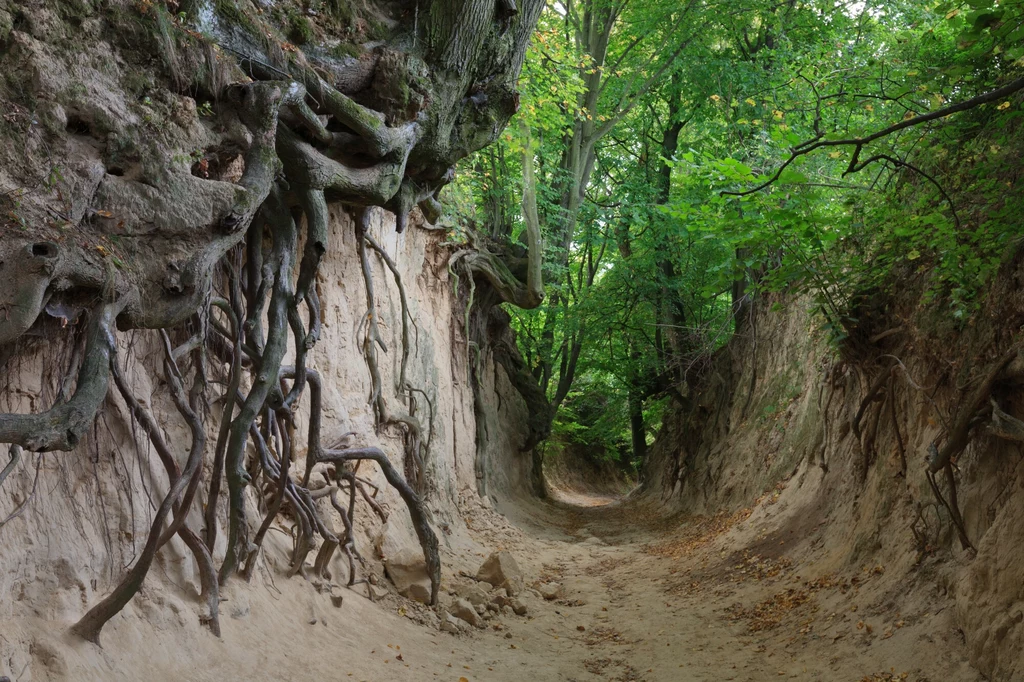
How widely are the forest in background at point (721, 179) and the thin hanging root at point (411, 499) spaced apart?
315 cm

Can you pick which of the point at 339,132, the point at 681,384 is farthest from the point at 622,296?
the point at 339,132

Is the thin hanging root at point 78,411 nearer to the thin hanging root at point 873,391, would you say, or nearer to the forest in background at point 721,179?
the forest in background at point 721,179

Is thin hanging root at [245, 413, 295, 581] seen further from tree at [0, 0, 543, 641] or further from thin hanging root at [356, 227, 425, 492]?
thin hanging root at [356, 227, 425, 492]

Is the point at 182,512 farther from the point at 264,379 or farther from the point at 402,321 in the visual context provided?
the point at 402,321

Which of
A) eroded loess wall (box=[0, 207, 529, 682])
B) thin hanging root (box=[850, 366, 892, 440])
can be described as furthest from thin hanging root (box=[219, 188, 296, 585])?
thin hanging root (box=[850, 366, 892, 440])

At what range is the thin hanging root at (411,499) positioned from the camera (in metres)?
6.37

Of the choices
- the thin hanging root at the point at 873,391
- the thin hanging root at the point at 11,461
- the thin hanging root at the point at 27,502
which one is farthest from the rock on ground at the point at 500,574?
the thin hanging root at the point at 11,461

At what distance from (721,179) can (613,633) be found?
4540 millimetres

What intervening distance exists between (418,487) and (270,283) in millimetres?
4743

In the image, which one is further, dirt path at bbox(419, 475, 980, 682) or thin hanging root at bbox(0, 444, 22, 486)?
dirt path at bbox(419, 475, 980, 682)

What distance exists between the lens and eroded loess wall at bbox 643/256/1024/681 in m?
5.21

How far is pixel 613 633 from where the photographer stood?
7.56m

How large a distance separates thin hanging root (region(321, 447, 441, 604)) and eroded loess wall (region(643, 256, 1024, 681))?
3906mm

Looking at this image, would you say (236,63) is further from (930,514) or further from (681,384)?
(681,384)
